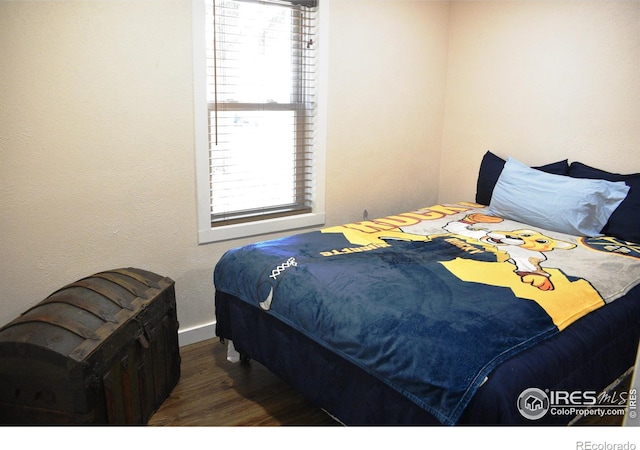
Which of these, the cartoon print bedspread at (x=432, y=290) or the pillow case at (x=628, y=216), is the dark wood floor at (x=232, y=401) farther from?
the pillow case at (x=628, y=216)

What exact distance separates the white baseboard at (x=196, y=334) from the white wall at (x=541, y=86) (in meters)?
1.99

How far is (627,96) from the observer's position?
9.82ft

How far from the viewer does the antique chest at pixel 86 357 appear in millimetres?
1873

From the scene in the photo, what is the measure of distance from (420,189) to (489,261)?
1.64 m

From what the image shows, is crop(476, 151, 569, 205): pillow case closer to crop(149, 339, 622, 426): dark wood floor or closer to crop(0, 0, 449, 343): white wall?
crop(0, 0, 449, 343): white wall

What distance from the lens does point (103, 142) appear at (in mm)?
2568

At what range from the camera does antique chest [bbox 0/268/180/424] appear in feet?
6.15

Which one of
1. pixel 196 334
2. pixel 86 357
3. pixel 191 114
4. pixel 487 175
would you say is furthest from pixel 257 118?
pixel 86 357

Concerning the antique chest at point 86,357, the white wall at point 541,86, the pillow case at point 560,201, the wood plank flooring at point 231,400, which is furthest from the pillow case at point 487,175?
the antique chest at point 86,357

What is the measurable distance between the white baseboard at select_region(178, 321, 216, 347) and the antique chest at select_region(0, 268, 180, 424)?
59 centimetres

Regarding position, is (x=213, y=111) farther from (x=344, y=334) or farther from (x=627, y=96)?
(x=627, y=96)

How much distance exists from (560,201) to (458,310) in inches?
53.8

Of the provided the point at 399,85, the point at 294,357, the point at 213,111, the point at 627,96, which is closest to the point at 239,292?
the point at 294,357

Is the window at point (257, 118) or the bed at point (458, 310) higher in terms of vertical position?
the window at point (257, 118)
